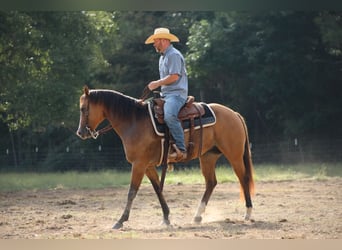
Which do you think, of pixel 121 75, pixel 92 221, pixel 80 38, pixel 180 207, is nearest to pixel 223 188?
pixel 180 207

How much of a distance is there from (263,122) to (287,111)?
83 centimetres

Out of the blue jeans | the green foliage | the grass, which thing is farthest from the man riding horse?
the green foliage

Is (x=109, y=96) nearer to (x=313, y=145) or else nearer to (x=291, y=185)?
(x=291, y=185)

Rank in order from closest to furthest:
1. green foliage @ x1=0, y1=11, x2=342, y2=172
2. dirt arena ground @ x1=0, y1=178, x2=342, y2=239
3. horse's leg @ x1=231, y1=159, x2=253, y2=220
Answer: dirt arena ground @ x1=0, y1=178, x2=342, y2=239 → horse's leg @ x1=231, y1=159, x2=253, y2=220 → green foliage @ x1=0, y1=11, x2=342, y2=172

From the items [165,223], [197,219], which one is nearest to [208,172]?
[197,219]

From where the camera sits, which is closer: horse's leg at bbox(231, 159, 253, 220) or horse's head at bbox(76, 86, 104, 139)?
horse's head at bbox(76, 86, 104, 139)

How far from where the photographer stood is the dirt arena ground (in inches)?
249

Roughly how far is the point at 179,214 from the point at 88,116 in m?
1.70

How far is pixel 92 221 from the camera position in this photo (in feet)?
23.9

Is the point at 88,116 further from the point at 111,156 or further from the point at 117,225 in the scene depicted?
the point at 111,156

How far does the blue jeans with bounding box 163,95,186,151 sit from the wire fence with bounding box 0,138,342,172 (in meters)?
10.2

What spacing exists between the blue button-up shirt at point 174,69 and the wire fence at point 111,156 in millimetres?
10228

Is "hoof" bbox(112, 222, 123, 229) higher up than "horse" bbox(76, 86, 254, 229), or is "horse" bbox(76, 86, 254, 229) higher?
"horse" bbox(76, 86, 254, 229)

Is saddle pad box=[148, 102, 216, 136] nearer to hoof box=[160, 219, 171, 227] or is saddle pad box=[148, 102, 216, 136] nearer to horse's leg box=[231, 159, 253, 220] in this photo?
horse's leg box=[231, 159, 253, 220]
